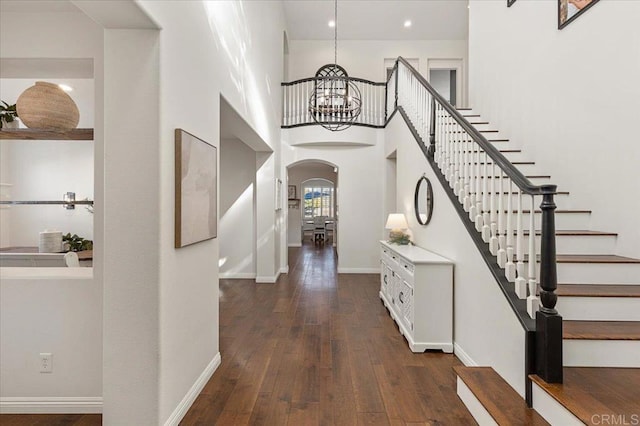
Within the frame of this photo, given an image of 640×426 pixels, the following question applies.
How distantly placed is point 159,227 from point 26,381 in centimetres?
159

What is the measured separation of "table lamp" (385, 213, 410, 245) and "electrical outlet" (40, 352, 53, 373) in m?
3.93

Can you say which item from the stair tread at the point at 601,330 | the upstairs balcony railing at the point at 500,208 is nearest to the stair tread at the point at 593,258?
the upstairs balcony railing at the point at 500,208

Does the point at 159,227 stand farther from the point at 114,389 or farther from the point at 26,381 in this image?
the point at 26,381

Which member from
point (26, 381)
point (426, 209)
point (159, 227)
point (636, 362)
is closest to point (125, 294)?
point (159, 227)

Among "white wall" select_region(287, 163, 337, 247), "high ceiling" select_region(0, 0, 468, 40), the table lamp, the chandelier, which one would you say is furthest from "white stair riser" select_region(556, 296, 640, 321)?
"white wall" select_region(287, 163, 337, 247)

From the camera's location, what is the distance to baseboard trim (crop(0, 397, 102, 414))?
230cm

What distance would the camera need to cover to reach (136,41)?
1927 mm

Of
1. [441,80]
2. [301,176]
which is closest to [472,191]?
[441,80]

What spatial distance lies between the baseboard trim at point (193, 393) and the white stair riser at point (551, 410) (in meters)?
2.19

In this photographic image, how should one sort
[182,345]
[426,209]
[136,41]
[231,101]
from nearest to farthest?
[136,41]
[182,345]
[231,101]
[426,209]

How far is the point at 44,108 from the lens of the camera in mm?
2229

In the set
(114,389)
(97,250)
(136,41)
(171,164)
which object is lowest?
(114,389)

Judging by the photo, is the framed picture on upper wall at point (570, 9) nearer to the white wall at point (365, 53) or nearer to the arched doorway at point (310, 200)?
the white wall at point (365, 53)

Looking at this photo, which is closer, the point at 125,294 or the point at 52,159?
the point at 125,294
